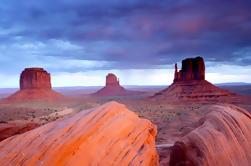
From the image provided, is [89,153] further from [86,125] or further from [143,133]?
[143,133]

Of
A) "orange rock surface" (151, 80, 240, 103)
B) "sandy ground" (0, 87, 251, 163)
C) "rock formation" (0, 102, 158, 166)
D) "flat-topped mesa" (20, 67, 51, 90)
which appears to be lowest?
"sandy ground" (0, 87, 251, 163)

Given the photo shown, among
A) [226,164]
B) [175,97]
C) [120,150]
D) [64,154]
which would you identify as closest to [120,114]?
Answer: [120,150]

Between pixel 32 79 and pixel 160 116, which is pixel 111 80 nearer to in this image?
pixel 32 79

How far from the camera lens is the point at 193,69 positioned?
4222 centimetres

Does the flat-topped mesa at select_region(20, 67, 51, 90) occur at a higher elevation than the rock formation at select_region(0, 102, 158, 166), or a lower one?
higher

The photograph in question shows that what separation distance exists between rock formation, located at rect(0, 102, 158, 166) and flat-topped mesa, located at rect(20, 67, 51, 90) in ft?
187

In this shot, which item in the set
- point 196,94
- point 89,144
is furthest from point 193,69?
point 89,144

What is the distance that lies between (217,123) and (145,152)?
259 centimetres

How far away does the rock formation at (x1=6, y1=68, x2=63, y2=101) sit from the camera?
48912mm

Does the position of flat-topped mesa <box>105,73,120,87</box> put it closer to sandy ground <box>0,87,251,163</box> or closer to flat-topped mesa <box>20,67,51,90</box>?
flat-topped mesa <box>20,67,51,90</box>

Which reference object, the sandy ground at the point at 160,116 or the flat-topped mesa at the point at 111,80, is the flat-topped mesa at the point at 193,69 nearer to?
the sandy ground at the point at 160,116

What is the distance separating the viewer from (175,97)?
36.5m

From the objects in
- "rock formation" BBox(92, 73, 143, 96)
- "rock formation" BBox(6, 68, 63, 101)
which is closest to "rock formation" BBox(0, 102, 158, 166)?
"rock formation" BBox(6, 68, 63, 101)

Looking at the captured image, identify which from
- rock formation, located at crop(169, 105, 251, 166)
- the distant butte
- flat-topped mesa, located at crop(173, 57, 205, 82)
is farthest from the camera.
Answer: flat-topped mesa, located at crop(173, 57, 205, 82)
